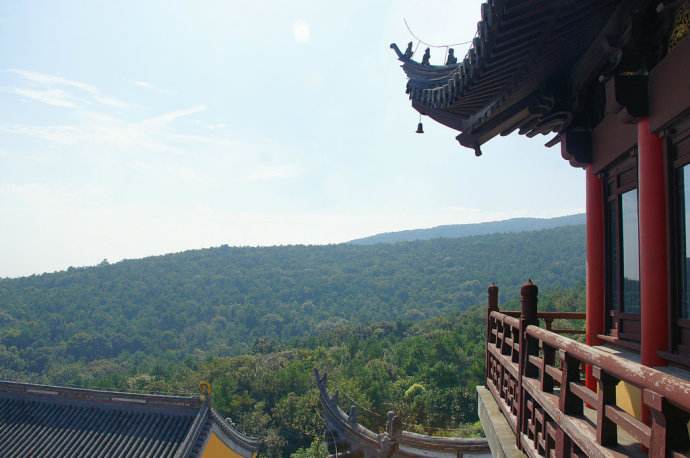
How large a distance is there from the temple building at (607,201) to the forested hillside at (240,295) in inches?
2547

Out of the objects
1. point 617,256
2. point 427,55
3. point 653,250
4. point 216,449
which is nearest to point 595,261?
point 617,256

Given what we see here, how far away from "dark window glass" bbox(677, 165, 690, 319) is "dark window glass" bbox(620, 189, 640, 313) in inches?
35.4

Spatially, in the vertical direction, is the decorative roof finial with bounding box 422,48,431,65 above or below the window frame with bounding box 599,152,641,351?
above

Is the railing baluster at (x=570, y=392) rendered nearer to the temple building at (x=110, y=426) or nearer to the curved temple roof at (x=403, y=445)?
the curved temple roof at (x=403, y=445)

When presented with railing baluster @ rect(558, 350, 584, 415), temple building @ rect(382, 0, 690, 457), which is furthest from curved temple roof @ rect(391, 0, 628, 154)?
railing baluster @ rect(558, 350, 584, 415)

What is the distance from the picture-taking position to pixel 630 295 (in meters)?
4.37

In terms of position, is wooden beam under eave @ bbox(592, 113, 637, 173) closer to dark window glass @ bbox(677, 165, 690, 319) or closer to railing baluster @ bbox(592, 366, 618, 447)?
dark window glass @ bbox(677, 165, 690, 319)

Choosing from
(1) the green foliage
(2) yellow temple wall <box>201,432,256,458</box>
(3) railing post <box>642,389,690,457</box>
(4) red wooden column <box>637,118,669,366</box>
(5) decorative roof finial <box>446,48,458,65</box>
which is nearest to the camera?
(3) railing post <box>642,389,690,457</box>

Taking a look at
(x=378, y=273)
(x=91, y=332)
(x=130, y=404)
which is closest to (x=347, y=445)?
(x=130, y=404)

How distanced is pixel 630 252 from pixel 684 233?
1.17 metres

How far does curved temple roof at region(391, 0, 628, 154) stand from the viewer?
129 inches

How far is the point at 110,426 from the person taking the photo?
13.2 m

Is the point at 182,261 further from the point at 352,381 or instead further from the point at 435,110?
the point at 435,110

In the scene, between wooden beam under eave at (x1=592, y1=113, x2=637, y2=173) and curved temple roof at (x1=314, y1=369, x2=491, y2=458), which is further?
curved temple roof at (x1=314, y1=369, x2=491, y2=458)
